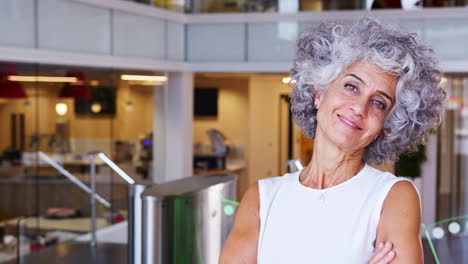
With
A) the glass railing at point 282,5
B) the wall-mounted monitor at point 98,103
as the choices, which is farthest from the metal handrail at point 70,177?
the glass railing at point 282,5

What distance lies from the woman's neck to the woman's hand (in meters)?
0.25

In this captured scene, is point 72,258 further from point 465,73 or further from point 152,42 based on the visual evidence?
point 465,73

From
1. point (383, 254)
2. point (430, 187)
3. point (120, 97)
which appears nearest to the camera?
point (383, 254)

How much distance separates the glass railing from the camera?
396 inches

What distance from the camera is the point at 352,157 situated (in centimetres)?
183

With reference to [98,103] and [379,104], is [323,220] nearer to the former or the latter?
[379,104]

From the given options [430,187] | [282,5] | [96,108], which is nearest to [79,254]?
[96,108]

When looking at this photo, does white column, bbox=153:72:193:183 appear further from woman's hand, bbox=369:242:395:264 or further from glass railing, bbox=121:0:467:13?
woman's hand, bbox=369:242:395:264

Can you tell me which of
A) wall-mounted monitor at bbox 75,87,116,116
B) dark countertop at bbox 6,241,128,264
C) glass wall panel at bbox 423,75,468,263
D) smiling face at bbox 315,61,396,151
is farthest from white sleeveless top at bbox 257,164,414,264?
glass wall panel at bbox 423,75,468,263

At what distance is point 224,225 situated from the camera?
15.4ft

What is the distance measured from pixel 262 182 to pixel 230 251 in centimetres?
22

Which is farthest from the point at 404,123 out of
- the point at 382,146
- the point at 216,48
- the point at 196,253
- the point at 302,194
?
the point at 216,48

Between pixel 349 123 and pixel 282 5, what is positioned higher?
pixel 282 5

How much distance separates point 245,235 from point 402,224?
0.44m
